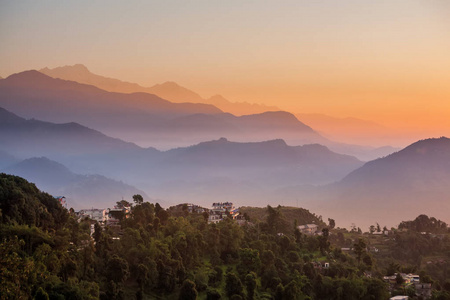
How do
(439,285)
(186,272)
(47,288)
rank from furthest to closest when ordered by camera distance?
(439,285)
(186,272)
(47,288)

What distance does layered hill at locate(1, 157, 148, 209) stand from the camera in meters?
162

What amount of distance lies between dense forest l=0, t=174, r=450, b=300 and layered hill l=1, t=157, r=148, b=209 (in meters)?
111

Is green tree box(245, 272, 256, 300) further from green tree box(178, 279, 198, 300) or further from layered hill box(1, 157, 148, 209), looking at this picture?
layered hill box(1, 157, 148, 209)

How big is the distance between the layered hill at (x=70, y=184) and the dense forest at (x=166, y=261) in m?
111

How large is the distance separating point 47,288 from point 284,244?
23892 millimetres

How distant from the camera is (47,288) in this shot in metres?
28.0

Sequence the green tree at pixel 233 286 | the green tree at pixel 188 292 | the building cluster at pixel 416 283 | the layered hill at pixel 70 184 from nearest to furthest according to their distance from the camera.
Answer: the green tree at pixel 188 292 < the green tree at pixel 233 286 < the building cluster at pixel 416 283 < the layered hill at pixel 70 184

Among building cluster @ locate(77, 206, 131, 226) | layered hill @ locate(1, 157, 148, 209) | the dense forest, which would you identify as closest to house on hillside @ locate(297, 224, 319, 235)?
the dense forest

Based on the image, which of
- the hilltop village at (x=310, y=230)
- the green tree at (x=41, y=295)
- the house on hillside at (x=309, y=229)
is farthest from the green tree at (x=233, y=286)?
the house on hillside at (x=309, y=229)

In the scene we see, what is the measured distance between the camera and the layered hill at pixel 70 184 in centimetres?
16200

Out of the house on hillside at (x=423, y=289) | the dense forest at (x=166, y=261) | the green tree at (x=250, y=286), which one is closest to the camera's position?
the dense forest at (x=166, y=261)

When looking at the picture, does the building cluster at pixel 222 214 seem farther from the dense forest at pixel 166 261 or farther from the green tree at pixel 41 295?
the green tree at pixel 41 295

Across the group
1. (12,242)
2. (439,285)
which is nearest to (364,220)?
(439,285)

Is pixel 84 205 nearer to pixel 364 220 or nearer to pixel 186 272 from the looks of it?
pixel 364 220
